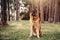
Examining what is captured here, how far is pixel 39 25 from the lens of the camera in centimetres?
335

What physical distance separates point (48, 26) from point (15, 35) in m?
0.52

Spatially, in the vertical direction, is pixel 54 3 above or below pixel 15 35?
above

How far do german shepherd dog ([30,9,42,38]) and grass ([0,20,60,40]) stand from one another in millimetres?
62

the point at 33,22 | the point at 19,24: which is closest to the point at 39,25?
the point at 33,22

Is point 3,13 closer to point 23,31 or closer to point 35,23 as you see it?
point 23,31

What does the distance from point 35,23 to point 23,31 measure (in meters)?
0.22

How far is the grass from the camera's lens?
3.29 metres

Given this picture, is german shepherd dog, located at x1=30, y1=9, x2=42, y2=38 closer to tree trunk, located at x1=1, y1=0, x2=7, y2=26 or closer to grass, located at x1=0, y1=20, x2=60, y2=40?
grass, located at x1=0, y1=20, x2=60, y2=40

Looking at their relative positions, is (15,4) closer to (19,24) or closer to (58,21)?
(19,24)

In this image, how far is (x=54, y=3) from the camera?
11.2 ft

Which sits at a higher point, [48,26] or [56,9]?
[56,9]

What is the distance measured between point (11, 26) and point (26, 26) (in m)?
0.23

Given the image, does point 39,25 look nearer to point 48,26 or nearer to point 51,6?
point 48,26

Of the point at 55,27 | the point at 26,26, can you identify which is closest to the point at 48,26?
the point at 55,27
